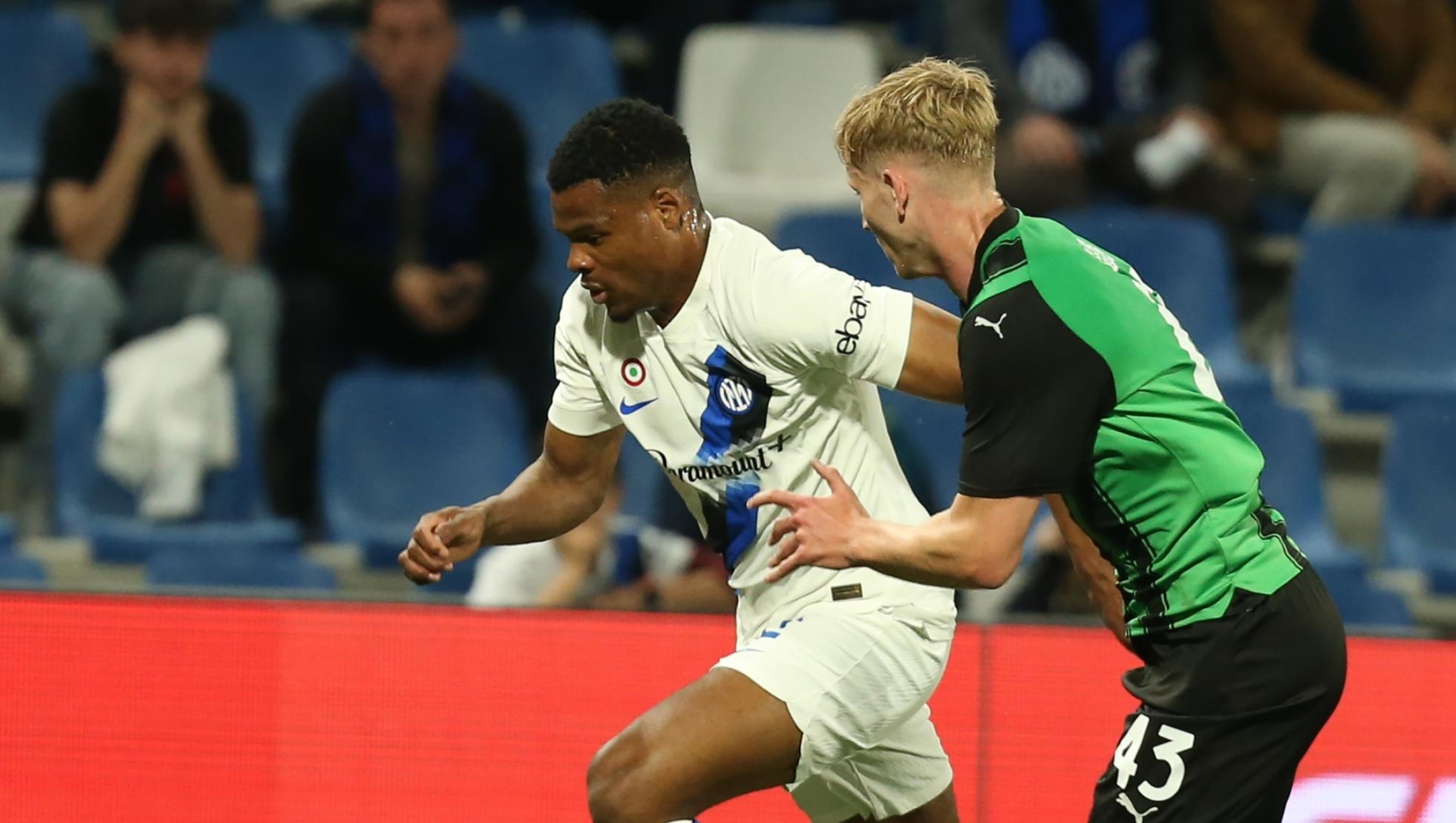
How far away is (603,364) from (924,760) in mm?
929

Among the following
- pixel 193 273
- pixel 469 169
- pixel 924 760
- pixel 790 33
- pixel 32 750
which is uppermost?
pixel 790 33

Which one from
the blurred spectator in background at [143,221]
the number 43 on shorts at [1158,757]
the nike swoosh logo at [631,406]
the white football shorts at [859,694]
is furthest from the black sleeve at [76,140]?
the number 43 on shorts at [1158,757]

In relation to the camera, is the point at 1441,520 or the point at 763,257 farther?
the point at 1441,520

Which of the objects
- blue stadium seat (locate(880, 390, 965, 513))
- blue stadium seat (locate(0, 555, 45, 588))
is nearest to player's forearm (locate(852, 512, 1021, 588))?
blue stadium seat (locate(880, 390, 965, 513))

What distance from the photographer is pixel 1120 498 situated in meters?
2.80

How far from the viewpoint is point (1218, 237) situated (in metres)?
6.55

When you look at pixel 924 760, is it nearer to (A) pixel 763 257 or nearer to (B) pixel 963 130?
(A) pixel 763 257

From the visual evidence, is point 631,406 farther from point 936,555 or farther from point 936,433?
point 936,433

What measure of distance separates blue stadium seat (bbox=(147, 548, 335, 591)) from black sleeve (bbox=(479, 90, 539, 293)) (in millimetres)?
1314

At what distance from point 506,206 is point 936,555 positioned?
3765mm

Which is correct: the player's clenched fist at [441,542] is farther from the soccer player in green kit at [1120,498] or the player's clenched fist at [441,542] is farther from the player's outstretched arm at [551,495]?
the soccer player in green kit at [1120,498]

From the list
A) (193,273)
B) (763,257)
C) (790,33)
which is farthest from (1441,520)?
(193,273)

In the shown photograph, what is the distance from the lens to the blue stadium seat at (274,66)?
23.7 ft

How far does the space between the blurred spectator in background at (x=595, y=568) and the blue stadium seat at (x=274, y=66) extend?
2.59m
